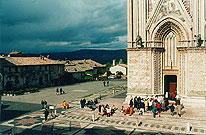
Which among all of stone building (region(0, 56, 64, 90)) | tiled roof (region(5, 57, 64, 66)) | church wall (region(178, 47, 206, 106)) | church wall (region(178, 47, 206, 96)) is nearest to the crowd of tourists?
church wall (region(178, 47, 206, 106))

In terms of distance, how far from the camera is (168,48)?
99.3ft

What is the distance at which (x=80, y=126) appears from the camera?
21.7 metres

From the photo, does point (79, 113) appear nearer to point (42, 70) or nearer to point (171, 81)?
point (171, 81)

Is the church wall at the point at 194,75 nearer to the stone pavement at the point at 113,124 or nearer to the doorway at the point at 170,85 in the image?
the stone pavement at the point at 113,124

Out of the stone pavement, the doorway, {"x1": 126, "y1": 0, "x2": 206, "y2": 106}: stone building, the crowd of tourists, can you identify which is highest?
{"x1": 126, "y1": 0, "x2": 206, "y2": 106}: stone building

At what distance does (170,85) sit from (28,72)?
125 feet

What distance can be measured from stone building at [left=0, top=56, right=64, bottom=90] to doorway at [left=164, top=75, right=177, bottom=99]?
34.7 meters

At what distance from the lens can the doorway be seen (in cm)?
3061

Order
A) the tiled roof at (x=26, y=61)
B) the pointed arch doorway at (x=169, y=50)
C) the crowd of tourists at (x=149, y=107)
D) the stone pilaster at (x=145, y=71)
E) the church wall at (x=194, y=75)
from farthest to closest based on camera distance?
the tiled roof at (x=26, y=61) < the pointed arch doorway at (x=169, y=50) < the stone pilaster at (x=145, y=71) < the church wall at (x=194, y=75) < the crowd of tourists at (x=149, y=107)

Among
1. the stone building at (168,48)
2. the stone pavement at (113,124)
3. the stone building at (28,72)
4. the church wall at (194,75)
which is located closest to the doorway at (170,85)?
the stone building at (168,48)

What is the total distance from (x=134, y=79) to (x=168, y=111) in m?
6.32

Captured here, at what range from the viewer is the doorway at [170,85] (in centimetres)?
3061

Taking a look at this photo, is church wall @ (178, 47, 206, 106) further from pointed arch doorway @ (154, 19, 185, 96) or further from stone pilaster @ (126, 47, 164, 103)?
stone pilaster @ (126, 47, 164, 103)

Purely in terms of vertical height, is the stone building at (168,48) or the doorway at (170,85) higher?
the stone building at (168,48)
